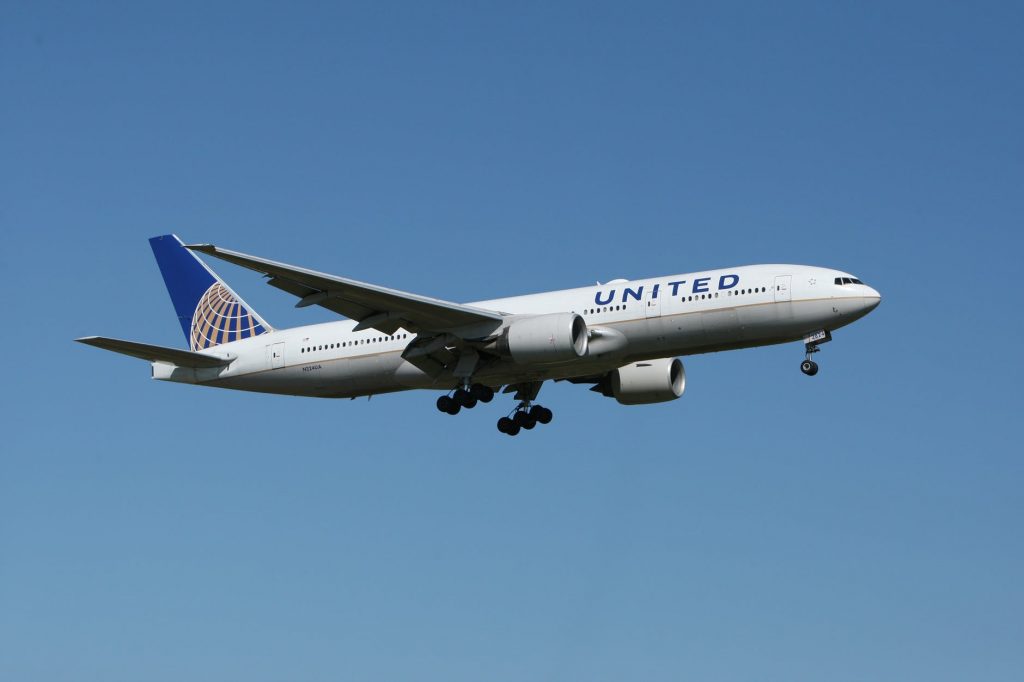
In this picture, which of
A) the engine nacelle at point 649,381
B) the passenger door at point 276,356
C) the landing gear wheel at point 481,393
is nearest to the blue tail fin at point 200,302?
the passenger door at point 276,356

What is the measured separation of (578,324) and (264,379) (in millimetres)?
10810

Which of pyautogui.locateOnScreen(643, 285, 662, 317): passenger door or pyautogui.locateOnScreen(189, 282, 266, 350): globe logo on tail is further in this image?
pyautogui.locateOnScreen(189, 282, 266, 350): globe logo on tail

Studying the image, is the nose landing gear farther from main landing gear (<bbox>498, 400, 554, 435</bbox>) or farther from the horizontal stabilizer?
the horizontal stabilizer

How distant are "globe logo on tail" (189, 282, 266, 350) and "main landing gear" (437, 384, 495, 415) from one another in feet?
23.9

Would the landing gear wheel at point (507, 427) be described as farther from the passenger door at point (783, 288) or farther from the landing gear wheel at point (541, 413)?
the passenger door at point (783, 288)

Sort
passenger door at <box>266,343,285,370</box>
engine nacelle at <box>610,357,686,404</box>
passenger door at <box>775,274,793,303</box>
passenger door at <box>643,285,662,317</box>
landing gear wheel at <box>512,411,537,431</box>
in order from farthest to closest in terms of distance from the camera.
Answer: landing gear wheel at <box>512,411,537,431</box>, engine nacelle at <box>610,357,686,404</box>, passenger door at <box>266,343,285,370</box>, passenger door at <box>643,285,662,317</box>, passenger door at <box>775,274,793,303</box>

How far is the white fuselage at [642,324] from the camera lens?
37156 millimetres

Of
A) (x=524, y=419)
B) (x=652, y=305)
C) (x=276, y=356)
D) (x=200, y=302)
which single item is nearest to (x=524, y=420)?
(x=524, y=419)

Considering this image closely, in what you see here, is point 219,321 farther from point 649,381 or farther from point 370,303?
point 649,381

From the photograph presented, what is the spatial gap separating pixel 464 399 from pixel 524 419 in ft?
13.3

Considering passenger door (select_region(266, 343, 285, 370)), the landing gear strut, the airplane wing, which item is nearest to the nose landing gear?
the landing gear strut

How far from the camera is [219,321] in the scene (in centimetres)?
4594

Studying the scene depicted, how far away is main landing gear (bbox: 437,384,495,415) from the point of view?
134ft

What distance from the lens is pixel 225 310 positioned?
151ft
